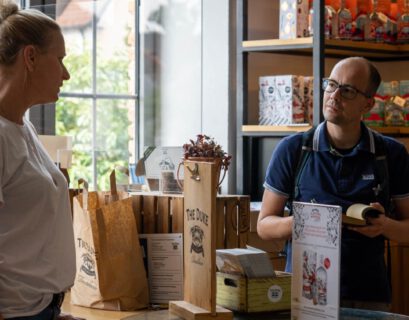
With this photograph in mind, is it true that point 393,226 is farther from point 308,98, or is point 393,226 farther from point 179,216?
point 308,98

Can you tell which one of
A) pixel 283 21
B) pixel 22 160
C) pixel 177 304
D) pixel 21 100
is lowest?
pixel 177 304

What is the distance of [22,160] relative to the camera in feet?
6.96

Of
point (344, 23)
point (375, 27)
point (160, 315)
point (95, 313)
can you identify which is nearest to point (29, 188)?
point (160, 315)

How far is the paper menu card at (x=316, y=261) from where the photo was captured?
2.21 meters

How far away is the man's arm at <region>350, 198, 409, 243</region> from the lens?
264 centimetres

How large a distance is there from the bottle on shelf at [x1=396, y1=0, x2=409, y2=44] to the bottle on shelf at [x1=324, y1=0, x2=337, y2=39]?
0.57m

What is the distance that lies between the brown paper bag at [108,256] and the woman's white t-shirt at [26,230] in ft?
2.12

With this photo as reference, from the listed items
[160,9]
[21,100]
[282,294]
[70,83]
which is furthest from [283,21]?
[21,100]

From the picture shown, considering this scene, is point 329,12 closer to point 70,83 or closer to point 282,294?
point 70,83

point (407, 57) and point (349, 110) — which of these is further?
point (407, 57)

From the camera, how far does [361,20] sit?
4.66 m

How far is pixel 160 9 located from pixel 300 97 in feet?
3.32

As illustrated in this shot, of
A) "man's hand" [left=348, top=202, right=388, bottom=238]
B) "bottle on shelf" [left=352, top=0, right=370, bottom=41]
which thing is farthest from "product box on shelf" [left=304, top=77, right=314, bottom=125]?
"man's hand" [left=348, top=202, right=388, bottom=238]

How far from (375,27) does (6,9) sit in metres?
2.91
